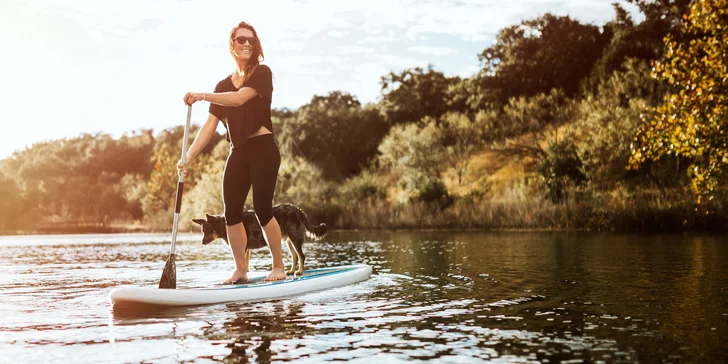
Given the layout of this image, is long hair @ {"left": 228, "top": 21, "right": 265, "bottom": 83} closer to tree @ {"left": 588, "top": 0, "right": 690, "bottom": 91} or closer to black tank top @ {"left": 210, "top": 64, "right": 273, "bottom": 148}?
black tank top @ {"left": 210, "top": 64, "right": 273, "bottom": 148}

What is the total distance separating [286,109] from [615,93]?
35.3 m

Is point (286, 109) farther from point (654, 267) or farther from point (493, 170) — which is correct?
point (654, 267)

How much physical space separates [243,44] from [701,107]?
11.7 m

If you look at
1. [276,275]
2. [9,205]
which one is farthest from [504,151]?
[9,205]

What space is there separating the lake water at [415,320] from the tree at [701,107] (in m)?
4.57

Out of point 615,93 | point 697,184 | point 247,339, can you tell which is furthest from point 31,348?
point 615,93

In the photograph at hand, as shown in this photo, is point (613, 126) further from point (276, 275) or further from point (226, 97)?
point (226, 97)

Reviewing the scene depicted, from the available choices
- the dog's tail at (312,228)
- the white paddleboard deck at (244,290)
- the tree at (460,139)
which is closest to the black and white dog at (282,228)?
the dog's tail at (312,228)

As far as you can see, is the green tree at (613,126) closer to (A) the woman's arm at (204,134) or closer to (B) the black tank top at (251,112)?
(B) the black tank top at (251,112)

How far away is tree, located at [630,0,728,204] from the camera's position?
15914 millimetres

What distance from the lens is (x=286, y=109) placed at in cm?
7162

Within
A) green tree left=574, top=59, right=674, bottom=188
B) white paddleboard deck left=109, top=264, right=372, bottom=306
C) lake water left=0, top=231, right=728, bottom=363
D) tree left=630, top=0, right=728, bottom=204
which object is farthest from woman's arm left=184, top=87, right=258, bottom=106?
green tree left=574, top=59, right=674, bottom=188

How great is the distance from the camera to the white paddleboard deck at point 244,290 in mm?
7484

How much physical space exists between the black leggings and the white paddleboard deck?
87cm
